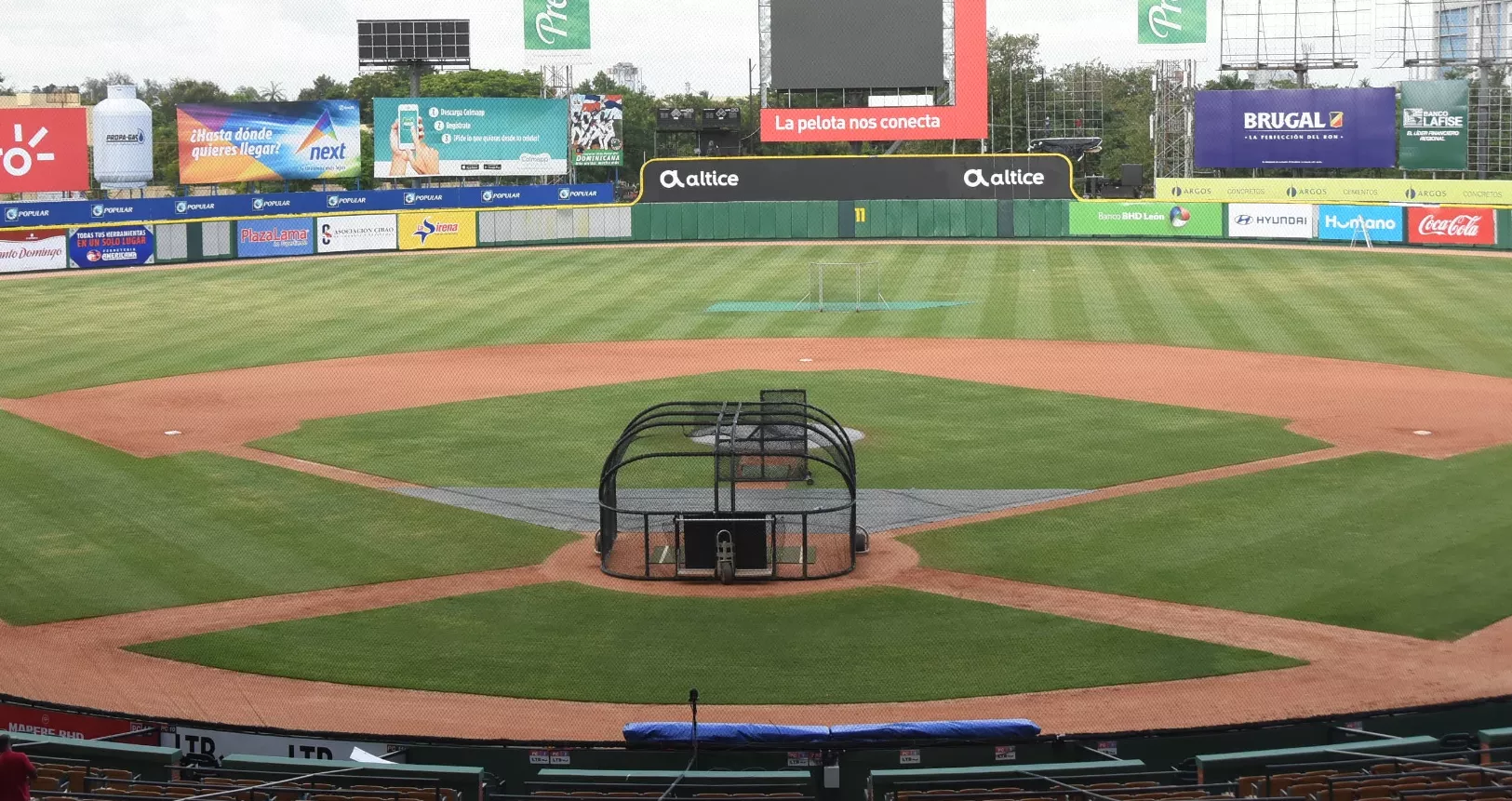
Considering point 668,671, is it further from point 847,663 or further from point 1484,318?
point 1484,318

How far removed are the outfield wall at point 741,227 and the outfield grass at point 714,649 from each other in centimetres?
5125

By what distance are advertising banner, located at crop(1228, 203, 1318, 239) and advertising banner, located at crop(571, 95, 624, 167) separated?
30.7 m

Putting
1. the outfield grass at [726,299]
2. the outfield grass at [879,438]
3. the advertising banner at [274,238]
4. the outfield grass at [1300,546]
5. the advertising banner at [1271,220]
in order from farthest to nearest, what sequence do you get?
the advertising banner at [274,238], the advertising banner at [1271,220], the outfield grass at [726,299], the outfield grass at [879,438], the outfield grass at [1300,546]

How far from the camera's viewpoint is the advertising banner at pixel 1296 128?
7488 centimetres

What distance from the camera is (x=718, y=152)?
76.6 metres

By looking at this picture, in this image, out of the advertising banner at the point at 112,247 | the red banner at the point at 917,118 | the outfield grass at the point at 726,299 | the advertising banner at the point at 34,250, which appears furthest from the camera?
the red banner at the point at 917,118

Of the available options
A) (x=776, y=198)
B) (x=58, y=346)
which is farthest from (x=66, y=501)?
(x=776, y=198)

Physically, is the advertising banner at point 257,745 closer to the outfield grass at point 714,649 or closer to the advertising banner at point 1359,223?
the outfield grass at point 714,649

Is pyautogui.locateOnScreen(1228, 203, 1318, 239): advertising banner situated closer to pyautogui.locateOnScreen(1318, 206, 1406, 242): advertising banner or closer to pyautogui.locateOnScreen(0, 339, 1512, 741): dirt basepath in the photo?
pyautogui.locateOnScreen(1318, 206, 1406, 242): advertising banner

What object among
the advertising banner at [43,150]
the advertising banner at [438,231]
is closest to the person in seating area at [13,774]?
the advertising banner at [43,150]

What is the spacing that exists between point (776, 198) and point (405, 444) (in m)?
42.4

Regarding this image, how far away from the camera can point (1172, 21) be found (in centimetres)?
7831

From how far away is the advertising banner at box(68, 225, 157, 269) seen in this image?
66188mm

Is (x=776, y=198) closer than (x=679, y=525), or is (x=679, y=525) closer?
(x=679, y=525)
